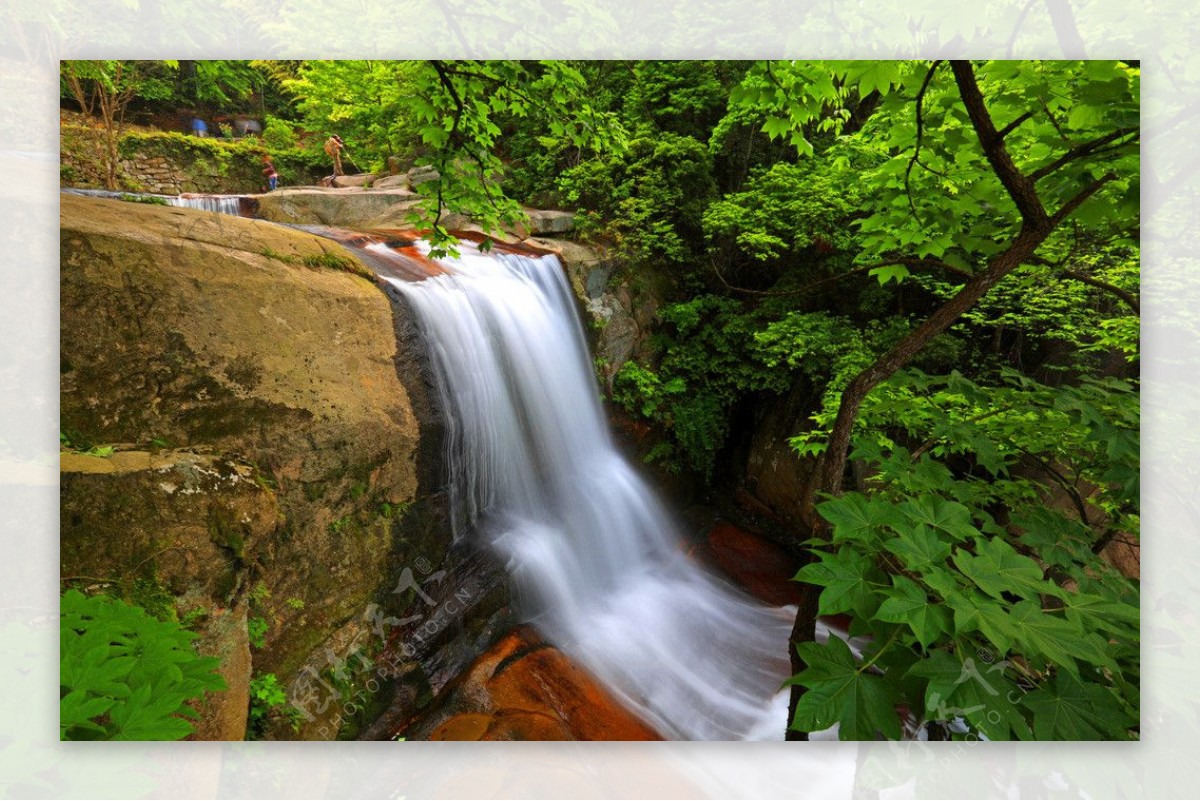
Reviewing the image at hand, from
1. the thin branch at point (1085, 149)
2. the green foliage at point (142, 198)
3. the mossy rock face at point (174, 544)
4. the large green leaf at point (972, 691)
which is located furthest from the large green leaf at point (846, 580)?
the green foliage at point (142, 198)

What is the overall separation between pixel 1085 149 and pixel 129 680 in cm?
248

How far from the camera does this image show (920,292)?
124 inches

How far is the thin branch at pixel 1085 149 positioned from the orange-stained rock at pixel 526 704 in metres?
2.27

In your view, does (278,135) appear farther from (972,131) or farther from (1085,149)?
(1085,149)

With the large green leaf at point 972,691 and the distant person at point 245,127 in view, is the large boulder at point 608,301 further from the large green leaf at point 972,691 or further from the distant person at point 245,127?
the large green leaf at point 972,691

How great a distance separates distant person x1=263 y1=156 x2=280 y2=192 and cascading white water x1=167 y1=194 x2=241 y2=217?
0.21 meters

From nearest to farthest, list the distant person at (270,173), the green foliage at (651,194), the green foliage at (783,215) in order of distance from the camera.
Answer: the distant person at (270,173) < the green foliage at (783,215) < the green foliage at (651,194)

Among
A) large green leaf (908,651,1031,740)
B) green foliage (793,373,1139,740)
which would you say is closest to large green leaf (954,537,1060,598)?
green foliage (793,373,1139,740)

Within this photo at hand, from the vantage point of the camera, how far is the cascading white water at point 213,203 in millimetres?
1964

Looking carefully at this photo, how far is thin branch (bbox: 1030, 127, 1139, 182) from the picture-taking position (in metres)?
1.19

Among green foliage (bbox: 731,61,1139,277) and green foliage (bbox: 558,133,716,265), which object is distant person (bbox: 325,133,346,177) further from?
green foliage (bbox: 731,61,1139,277)

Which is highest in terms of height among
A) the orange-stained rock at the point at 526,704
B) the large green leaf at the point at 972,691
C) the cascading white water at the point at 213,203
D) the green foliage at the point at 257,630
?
the cascading white water at the point at 213,203

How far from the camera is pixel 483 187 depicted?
6.06 feet

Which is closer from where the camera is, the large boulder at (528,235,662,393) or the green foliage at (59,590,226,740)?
the green foliage at (59,590,226,740)
